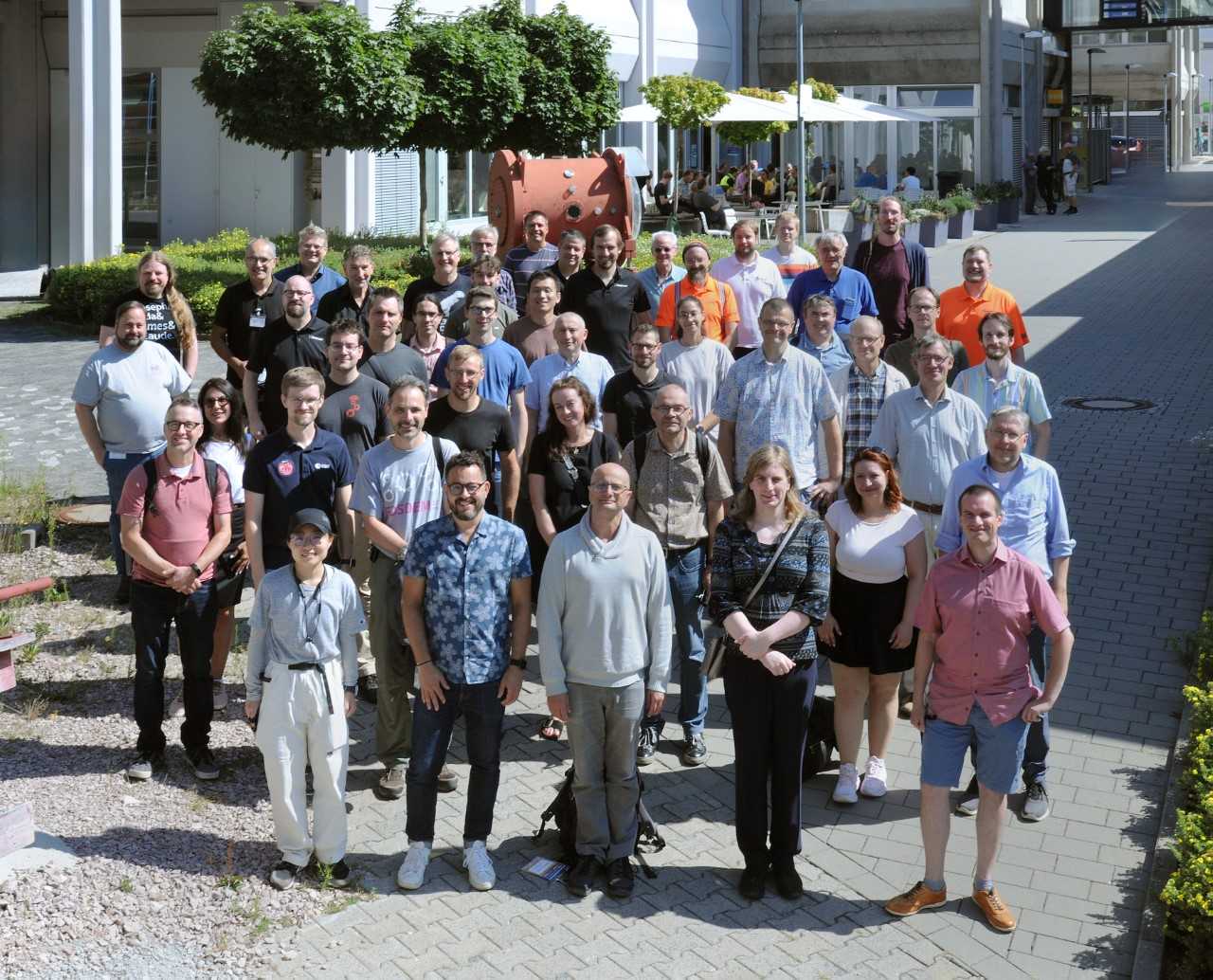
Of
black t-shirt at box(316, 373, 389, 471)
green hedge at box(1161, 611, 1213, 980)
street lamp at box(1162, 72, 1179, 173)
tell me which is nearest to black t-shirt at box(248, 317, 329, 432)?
black t-shirt at box(316, 373, 389, 471)

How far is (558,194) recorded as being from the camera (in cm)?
1845

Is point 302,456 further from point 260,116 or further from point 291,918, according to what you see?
point 260,116

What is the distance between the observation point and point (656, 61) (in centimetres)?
3638

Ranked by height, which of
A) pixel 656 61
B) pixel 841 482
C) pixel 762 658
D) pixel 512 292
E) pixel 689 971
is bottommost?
pixel 689 971

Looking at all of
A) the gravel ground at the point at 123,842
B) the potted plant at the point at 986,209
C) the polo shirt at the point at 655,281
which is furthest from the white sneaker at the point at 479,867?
the potted plant at the point at 986,209

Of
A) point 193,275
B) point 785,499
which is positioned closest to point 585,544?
point 785,499

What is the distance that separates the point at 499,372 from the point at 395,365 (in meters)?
0.57

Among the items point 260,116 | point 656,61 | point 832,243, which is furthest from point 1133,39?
A: point 832,243

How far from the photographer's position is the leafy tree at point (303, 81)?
19438 mm

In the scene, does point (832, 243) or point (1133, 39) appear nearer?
point (832, 243)

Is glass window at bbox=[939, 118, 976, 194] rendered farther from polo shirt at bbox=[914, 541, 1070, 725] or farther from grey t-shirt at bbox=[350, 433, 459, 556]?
polo shirt at bbox=[914, 541, 1070, 725]

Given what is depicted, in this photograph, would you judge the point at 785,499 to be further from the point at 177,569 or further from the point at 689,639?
the point at 177,569

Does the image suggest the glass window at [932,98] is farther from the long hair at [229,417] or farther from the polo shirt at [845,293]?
the long hair at [229,417]

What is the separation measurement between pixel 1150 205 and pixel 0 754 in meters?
46.5
